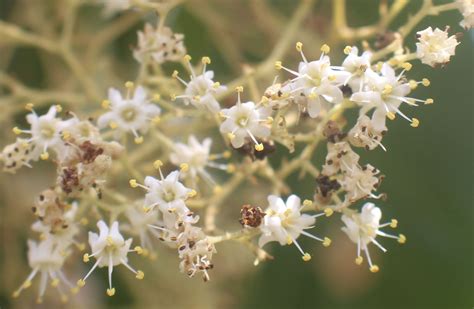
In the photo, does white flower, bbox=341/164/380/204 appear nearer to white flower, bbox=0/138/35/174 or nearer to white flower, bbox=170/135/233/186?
white flower, bbox=170/135/233/186

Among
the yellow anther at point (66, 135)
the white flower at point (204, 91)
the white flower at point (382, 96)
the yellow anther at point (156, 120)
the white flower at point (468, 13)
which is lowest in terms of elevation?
the white flower at point (382, 96)

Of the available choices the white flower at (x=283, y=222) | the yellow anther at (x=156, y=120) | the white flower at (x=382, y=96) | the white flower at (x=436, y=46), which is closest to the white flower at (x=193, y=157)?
the yellow anther at (x=156, y=120)

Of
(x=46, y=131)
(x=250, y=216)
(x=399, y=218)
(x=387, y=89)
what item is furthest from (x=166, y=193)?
(x=399, y=218)

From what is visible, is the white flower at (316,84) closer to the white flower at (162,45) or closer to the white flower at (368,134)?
the white flower at (368,134)

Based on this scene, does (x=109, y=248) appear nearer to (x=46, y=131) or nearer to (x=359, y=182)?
(x=46, y=131)

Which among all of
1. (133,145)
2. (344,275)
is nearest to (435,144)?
(344,275)
